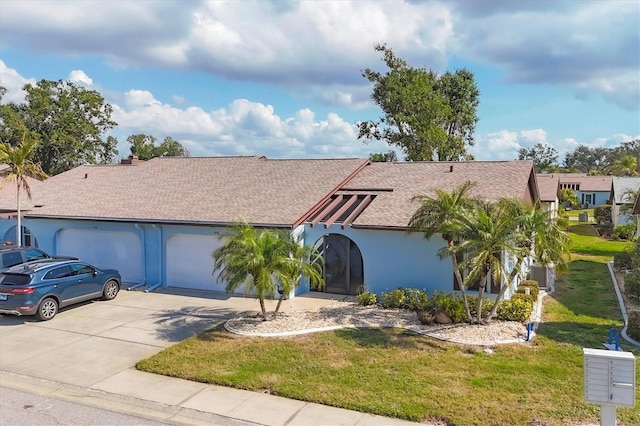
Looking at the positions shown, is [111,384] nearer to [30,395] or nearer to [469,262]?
[30,395]

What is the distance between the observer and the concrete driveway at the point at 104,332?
11242mm

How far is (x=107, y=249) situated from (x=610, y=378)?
1981 centimetres

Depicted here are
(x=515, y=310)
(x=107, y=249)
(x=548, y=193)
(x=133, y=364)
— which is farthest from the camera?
(x=548, y=193)

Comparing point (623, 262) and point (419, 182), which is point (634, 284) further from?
point (419, 182)

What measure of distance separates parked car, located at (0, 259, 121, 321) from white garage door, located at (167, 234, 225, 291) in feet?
10.1

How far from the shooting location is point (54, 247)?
72.7ft

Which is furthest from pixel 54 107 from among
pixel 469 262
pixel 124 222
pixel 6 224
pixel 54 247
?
pixel 469 262

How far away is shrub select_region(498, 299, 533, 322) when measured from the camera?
45.4 feet

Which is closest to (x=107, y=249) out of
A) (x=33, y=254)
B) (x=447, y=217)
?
(x=33, y=254)

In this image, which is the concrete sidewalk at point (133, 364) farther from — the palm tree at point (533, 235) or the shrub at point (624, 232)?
the shrub at point (624, 232)

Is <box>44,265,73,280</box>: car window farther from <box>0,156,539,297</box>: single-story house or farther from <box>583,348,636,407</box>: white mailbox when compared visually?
<box>583,348,636,407</box>: white mailbox

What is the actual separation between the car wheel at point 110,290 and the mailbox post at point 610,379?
15.6 metres

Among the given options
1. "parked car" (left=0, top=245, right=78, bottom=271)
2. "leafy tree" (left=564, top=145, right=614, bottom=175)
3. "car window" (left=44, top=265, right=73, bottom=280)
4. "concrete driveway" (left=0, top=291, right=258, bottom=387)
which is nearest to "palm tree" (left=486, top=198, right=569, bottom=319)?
"concrete driveway" (left=0, top=291, right=258, bottom=387)

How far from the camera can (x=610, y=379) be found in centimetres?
641
